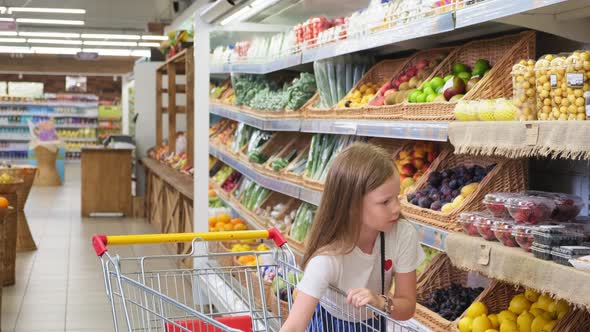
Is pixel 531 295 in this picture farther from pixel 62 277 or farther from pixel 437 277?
pixel 62 277

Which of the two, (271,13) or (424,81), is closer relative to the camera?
(424,81)

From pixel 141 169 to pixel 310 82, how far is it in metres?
8.83

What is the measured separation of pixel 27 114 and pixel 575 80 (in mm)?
25339

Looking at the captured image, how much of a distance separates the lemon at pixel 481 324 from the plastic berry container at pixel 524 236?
39 cm

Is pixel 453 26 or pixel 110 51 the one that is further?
pixel 110 51

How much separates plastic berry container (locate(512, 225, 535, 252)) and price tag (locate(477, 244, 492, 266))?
0.10 m

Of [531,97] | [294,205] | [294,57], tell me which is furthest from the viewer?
[294,205]

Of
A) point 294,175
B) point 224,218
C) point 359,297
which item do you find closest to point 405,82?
point 294,175

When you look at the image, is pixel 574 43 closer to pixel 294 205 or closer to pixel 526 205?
pixel 526 205

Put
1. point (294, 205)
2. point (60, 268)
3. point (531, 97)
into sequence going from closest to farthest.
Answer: point (531, 97) → point (294, 205) → point (60, 268)

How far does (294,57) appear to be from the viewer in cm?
528

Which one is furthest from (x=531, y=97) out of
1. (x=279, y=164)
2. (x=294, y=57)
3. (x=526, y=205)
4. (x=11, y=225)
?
(x=11, y=225)

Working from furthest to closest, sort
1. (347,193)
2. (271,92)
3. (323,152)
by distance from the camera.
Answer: (271,92), (323,152), (347,193)

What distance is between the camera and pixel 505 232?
8.39ft
